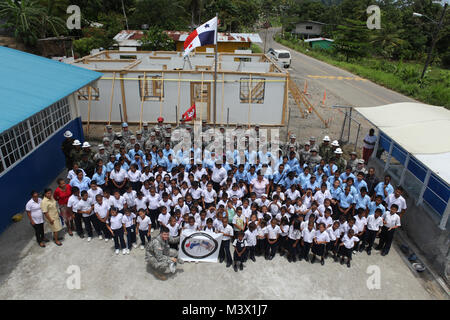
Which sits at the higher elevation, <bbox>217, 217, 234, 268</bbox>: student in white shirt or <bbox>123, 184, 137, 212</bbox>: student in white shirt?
<bbox>123, 184, 137, 212</bbox>: student in white shirt

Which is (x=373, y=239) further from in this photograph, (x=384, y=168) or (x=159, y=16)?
(x=159, y=16)

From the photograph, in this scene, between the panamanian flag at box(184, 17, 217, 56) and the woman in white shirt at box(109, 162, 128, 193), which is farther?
the panamanian flag at box(184, 17, 217, 56)

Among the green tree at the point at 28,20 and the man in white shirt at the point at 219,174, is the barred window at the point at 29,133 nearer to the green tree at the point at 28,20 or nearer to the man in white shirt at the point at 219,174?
the man in white shirt at the point at 219,174

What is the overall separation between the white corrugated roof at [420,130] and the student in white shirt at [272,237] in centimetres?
388

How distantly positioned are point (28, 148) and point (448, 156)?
11.6 meters

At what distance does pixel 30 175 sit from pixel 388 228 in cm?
1012

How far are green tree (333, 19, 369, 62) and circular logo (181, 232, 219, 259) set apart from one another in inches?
1535

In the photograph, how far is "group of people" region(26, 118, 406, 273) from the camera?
7652 millimetres

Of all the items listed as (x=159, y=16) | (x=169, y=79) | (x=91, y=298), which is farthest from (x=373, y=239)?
(x=159, y=16)

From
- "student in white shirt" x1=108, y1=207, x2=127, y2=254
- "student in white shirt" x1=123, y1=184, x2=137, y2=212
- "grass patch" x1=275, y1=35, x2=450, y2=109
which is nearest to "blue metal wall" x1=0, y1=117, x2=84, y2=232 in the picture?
"student in white shirt" x1=108, y1=207, x2=127, y2=254

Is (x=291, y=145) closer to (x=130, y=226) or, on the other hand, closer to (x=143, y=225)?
(x=143, y=225)

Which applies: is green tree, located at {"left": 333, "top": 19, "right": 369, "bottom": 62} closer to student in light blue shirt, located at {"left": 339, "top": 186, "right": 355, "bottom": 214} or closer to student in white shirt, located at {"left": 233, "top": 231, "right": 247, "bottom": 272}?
student in light blue shirt, located at {"left": 339, "top": 186, "right": 355, "bottom": 214}

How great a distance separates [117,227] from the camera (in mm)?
7680

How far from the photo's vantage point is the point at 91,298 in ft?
22.1
